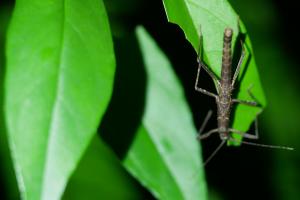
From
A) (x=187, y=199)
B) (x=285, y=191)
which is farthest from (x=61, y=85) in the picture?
(x=285, y=191)

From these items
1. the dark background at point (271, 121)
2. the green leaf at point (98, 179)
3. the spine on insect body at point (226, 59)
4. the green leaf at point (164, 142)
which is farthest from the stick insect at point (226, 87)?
the dark background at point (271, 121)

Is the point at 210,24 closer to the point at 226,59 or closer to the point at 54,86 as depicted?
the point at 226,59

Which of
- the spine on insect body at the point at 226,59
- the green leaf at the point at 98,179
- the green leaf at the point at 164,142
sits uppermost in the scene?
the spine on insect body at the point at 226,59

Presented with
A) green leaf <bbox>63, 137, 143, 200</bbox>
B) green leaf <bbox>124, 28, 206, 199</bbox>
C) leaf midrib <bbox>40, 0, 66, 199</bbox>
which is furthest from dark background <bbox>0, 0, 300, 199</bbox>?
leaf midrib <bbox>40, 0, 66, 199</bbox>

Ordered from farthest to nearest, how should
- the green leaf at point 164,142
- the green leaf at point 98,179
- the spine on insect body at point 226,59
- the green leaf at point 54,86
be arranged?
the green leaf at point 98,179, the green leaf at point 164,142, the spine on insect body at point 226,59, the green leaf at point 54,86

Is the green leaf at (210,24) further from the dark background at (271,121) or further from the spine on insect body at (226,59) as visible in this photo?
the dark background at (271,121)

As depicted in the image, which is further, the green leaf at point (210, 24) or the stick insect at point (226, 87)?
the stick insect at point (226, 87)

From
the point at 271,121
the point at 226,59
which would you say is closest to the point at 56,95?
the point at 226,59

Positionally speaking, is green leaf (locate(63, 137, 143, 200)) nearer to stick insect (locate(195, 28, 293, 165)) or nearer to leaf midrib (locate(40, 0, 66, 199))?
stick insect (locate(195, 28, 293, 165))
